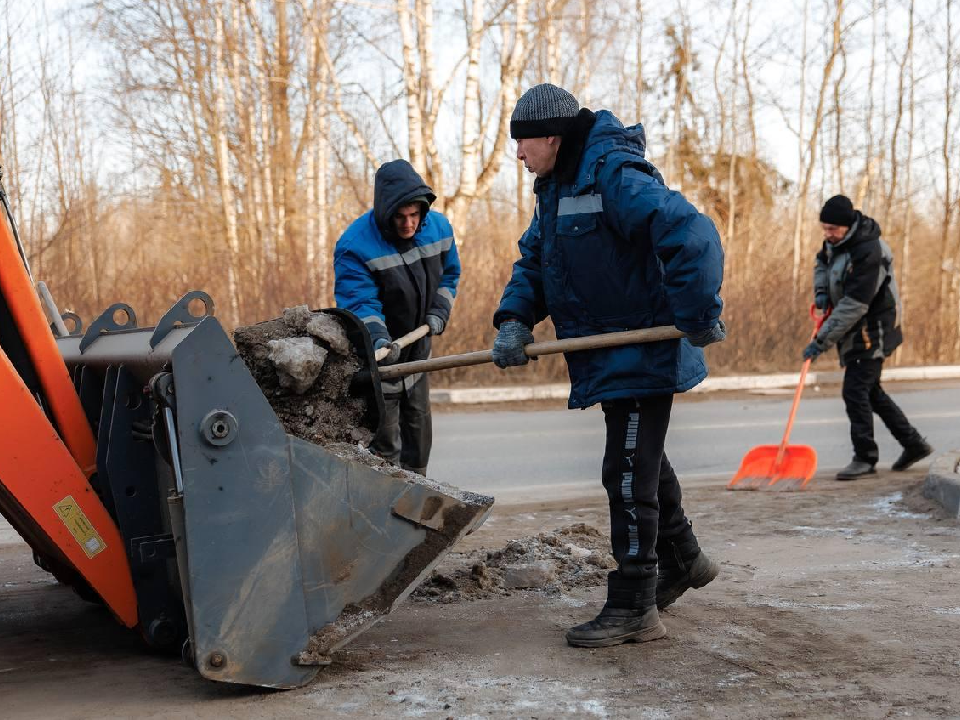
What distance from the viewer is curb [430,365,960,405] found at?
537 inches

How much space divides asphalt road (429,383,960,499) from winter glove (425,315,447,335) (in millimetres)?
2064

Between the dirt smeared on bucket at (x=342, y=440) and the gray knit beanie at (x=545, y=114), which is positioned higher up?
the gray knit beanie at (x=545, y=114)

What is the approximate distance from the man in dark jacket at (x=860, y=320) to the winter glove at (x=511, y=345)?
3.77m

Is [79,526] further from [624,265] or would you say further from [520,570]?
[624,265]

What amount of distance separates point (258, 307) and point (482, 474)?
7.46m

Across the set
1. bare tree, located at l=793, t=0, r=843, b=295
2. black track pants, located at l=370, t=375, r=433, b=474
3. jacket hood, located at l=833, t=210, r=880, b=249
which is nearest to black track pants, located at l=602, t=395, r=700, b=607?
black track pants, located at l=370, t=375, r=433, b=474

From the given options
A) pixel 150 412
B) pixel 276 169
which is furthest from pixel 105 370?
pixel 276 169

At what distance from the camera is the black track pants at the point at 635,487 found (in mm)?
3566

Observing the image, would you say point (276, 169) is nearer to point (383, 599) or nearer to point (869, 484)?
point (869, 484)

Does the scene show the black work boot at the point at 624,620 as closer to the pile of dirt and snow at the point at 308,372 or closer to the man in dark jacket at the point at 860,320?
the pile of dirt and snow at the point at 308,372

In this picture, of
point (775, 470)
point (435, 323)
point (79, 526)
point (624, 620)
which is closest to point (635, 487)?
point (624, 620)

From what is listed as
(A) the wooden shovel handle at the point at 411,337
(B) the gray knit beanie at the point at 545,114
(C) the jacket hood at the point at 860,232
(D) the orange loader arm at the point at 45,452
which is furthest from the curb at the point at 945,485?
(D) the orange loader arm at the point at 45,452

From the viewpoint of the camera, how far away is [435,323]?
17.2ft

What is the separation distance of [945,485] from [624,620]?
113 inches
